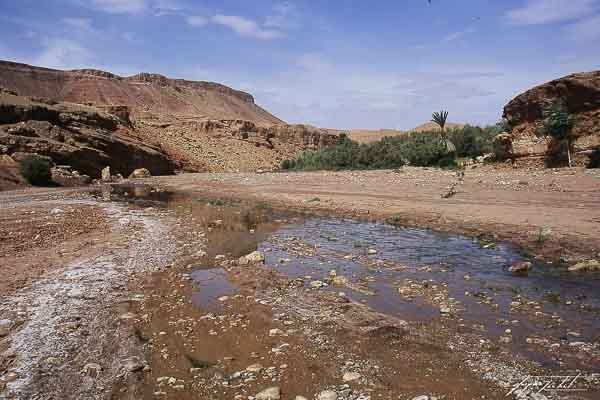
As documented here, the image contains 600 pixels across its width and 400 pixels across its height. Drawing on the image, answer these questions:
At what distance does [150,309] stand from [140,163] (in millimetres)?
39107

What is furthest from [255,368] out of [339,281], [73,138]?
[73,138]

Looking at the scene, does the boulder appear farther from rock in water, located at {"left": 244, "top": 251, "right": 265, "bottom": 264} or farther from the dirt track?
rock in water, located at {"left": 244, "top": 251, "right": 265, "bottom": 264}

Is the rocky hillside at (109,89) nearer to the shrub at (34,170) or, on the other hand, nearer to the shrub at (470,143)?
the shrub at (470,143)

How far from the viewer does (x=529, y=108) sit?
2627 centimetres

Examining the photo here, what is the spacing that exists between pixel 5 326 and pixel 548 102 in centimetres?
2817

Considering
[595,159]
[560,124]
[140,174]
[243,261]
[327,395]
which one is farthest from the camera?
[140,174]

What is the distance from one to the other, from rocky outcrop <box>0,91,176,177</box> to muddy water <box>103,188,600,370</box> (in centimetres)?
2469

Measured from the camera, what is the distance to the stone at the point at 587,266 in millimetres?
7512

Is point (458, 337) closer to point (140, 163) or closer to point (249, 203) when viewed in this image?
point (249, 203)

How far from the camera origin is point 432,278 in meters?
7.38

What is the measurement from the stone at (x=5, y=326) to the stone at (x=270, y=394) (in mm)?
3274

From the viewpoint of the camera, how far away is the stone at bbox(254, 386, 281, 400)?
3535 mm

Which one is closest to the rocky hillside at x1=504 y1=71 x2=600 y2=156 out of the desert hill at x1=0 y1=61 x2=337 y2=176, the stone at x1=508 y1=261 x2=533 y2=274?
the stone at x1=508 y1=261 x2=533 y2=274

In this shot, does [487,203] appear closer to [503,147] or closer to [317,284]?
[317,284]
